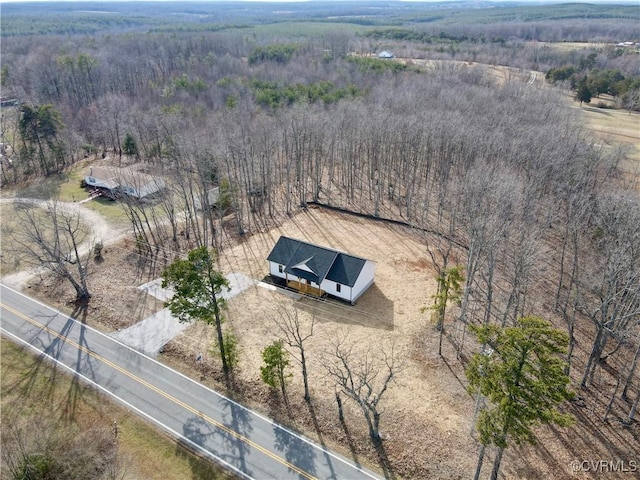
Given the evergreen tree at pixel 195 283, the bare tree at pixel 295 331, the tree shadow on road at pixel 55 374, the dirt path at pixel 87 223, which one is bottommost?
the dirt path at pixel 87 223

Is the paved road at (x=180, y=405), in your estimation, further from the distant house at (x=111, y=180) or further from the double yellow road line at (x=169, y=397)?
the distant house at (x=111, y=180)

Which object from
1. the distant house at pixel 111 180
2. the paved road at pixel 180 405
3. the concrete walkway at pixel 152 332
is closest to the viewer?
the paved road at pixel 180 405

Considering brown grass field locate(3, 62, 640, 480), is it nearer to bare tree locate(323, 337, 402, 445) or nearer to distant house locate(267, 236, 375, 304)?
bare tree locate(323, 337, 402, 445)

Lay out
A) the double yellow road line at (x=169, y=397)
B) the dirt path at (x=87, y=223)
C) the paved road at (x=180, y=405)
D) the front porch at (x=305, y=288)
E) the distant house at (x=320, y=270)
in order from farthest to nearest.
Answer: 1. the dirt path at (x=87, y=223)
2. the front porch at (x=305, y=288)
3. the distant house at (x=320, y=270)
4. the double yellow road line at (x=169, y=397)
5. the paved road at (x=180, y=405)

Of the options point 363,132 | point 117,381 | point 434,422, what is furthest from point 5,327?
point 363,132

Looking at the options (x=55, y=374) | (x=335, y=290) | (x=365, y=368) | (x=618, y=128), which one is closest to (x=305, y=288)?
(x=335, y=290)

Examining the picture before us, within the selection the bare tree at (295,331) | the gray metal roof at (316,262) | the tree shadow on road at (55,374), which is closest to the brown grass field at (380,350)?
the bare tree at (295,331)

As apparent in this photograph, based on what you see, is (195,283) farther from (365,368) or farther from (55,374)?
(365,368)
